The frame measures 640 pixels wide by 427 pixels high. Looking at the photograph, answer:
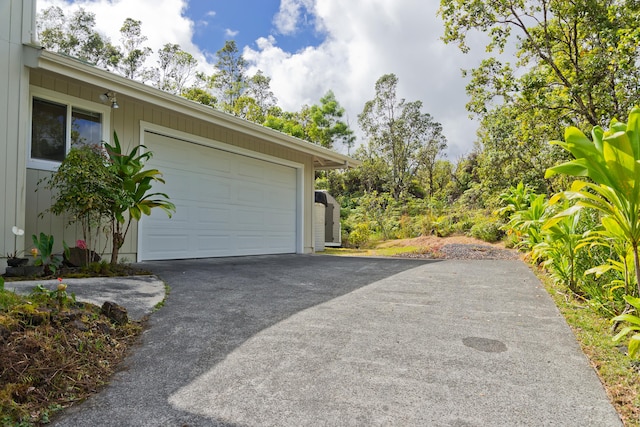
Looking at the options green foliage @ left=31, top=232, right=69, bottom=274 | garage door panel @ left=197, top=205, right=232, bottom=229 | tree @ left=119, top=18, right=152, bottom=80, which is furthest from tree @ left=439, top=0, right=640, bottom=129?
tree @ left=119, top=18, right=152, bottom=80

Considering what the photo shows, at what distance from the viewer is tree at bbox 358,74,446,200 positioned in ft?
66.0

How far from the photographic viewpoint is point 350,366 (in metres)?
2.32

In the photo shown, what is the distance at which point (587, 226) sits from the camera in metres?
4.07

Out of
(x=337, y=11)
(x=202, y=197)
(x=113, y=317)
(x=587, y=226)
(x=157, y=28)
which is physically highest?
(x=157, y=28)

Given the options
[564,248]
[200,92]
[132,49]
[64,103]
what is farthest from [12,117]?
[132,49]

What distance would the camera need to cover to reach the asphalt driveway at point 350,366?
1793 millimetres

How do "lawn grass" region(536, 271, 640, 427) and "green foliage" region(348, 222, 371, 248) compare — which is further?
"green foliage" region(348, 222, 371, 248)

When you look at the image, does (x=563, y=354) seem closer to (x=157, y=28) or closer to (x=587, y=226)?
(x=587, y=226)

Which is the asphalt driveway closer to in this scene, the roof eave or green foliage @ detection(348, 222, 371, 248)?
the roof eave

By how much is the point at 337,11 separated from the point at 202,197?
20.4ft

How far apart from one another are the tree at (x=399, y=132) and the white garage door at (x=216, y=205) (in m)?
11.8

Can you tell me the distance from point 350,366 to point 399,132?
19180mm

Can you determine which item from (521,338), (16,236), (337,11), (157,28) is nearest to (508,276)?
(521,338)

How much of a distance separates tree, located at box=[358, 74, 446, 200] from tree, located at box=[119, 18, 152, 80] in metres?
12.9
